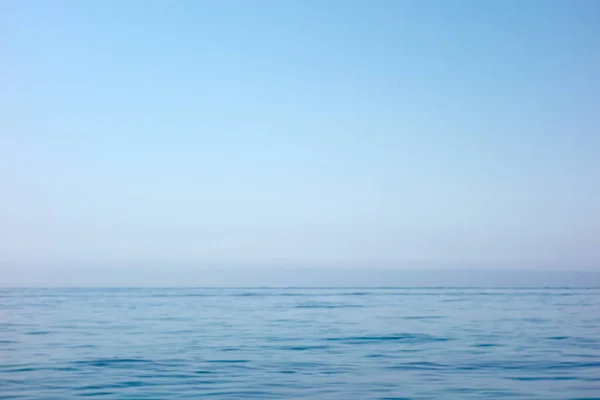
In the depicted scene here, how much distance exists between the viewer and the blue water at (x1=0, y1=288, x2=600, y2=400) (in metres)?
16.5

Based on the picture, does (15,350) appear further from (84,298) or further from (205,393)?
(84,298)

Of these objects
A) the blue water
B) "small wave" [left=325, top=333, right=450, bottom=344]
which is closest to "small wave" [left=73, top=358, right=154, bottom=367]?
the blue water

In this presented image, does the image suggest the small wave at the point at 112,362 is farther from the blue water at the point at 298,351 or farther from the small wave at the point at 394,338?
the small wave at the point at 394,338

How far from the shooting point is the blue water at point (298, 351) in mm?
16547

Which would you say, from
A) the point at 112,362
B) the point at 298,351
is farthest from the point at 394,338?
the point at 112,362

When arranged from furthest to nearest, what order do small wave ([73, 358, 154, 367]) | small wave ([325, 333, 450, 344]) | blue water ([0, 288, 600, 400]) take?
small wave ([325, 333, 450, 344]) → small wave ([73, 358, 154, 367]) → blue water ([0, 288, 600, 400])

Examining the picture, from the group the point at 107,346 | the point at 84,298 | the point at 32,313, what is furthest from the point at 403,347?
the point at 84,298

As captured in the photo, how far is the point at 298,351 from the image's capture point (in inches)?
876

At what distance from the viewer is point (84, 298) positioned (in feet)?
149

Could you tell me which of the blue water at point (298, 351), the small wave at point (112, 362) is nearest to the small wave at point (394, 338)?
the blue water at point (298, 351)

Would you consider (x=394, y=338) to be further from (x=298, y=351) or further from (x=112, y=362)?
(x=112, y=362)

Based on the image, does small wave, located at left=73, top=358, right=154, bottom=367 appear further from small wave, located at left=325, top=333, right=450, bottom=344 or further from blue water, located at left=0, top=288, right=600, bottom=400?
small wave, located at left=325, top=333, right=450, bottom=344

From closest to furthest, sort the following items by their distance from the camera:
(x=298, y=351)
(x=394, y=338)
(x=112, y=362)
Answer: (x=112, y=362) < (x=298, y=351) < (x=394, y=338)

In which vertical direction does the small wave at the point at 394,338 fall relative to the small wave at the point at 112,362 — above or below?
above
